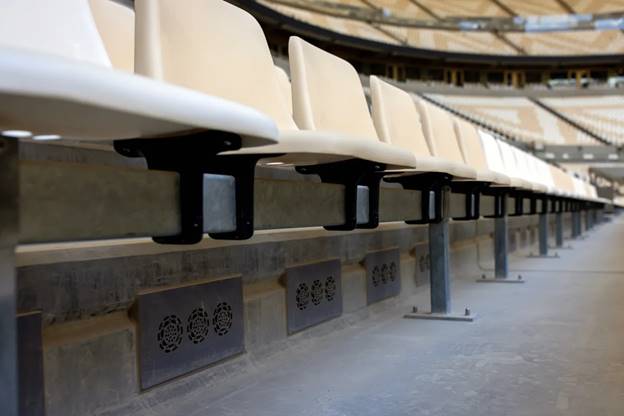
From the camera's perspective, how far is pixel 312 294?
2.01m

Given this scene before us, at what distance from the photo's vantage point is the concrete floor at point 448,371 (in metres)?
1.33

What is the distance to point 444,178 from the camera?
222 cm

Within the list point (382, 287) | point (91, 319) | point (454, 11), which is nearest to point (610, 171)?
point (454, 11)

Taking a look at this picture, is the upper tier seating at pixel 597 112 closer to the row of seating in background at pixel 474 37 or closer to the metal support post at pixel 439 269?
the row of seating in background at pixel 474 37

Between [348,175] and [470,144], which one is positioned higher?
[470,144]

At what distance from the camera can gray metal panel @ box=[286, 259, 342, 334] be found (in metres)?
1.89

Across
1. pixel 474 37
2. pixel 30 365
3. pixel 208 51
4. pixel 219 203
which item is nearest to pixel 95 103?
pixel 219 203

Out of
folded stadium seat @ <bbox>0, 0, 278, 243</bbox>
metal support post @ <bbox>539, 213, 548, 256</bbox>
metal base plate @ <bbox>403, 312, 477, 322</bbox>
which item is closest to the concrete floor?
metal base plate @ <bbox>403, 312, 477, 322</bbox>

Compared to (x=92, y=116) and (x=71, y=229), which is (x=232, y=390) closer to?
(x=71, y=229)

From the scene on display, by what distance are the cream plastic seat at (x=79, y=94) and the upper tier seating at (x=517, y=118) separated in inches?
887

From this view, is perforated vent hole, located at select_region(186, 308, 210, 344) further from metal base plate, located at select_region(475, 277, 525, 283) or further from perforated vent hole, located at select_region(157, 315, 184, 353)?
metal base plate, located at select_region(475, 277, 525, 283)

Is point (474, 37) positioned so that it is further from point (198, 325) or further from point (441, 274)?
point (198, 325)

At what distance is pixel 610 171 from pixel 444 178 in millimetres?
21346

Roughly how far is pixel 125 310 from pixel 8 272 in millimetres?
723
